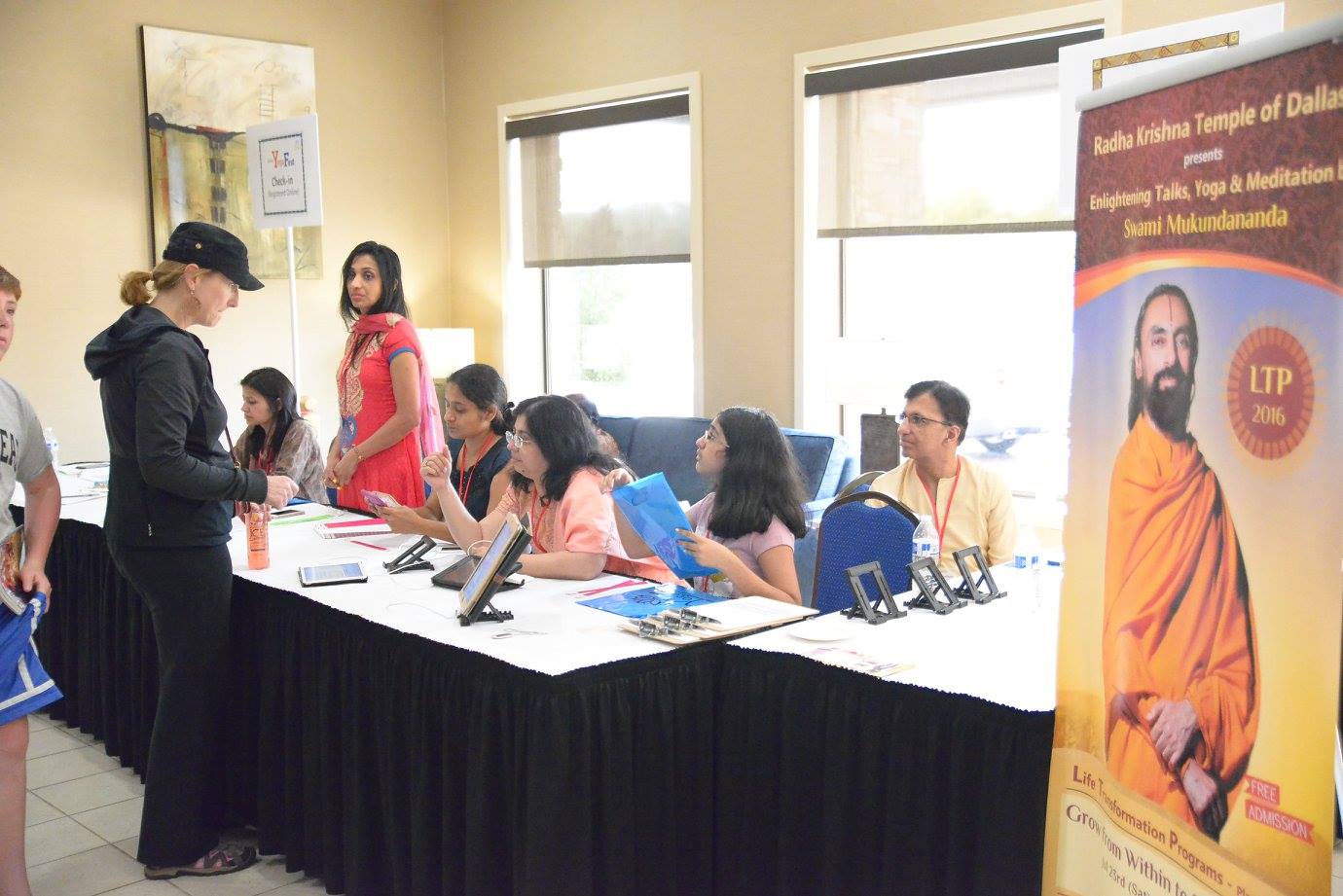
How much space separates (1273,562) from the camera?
1.22 m

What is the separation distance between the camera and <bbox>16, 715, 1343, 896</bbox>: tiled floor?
109 inches

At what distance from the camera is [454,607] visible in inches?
103

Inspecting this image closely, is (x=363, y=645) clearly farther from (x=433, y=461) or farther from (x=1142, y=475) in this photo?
(x=1142, y=475)

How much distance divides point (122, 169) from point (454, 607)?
13.7 ft

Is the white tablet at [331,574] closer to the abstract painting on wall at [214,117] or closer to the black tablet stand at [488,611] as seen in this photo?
the black tablet stand at [488,611]

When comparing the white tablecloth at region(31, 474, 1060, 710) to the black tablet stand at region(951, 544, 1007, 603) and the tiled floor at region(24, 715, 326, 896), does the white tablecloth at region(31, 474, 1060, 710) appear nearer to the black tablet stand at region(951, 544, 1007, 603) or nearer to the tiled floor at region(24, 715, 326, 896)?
the black tablet stand at region(951, 544, 1007, 603)

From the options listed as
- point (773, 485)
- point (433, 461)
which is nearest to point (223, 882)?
point (433, 461)

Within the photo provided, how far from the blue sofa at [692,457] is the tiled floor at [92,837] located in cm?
217

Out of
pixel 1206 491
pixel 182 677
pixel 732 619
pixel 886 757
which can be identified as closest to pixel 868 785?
pixel 886 757

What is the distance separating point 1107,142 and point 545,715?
4.23 feet

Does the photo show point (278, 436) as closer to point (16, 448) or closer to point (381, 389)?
point (381, 389)

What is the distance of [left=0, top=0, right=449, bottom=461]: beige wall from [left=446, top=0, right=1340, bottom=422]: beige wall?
853mm

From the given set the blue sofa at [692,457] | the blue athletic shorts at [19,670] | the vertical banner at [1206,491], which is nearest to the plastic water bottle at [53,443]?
the blue sofa at [692,457]

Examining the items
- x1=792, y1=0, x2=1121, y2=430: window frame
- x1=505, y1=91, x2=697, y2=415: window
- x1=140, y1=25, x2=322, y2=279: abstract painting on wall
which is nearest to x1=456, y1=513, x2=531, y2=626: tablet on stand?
x1=792, y1=0, x2=1121, y2=430: window frame
